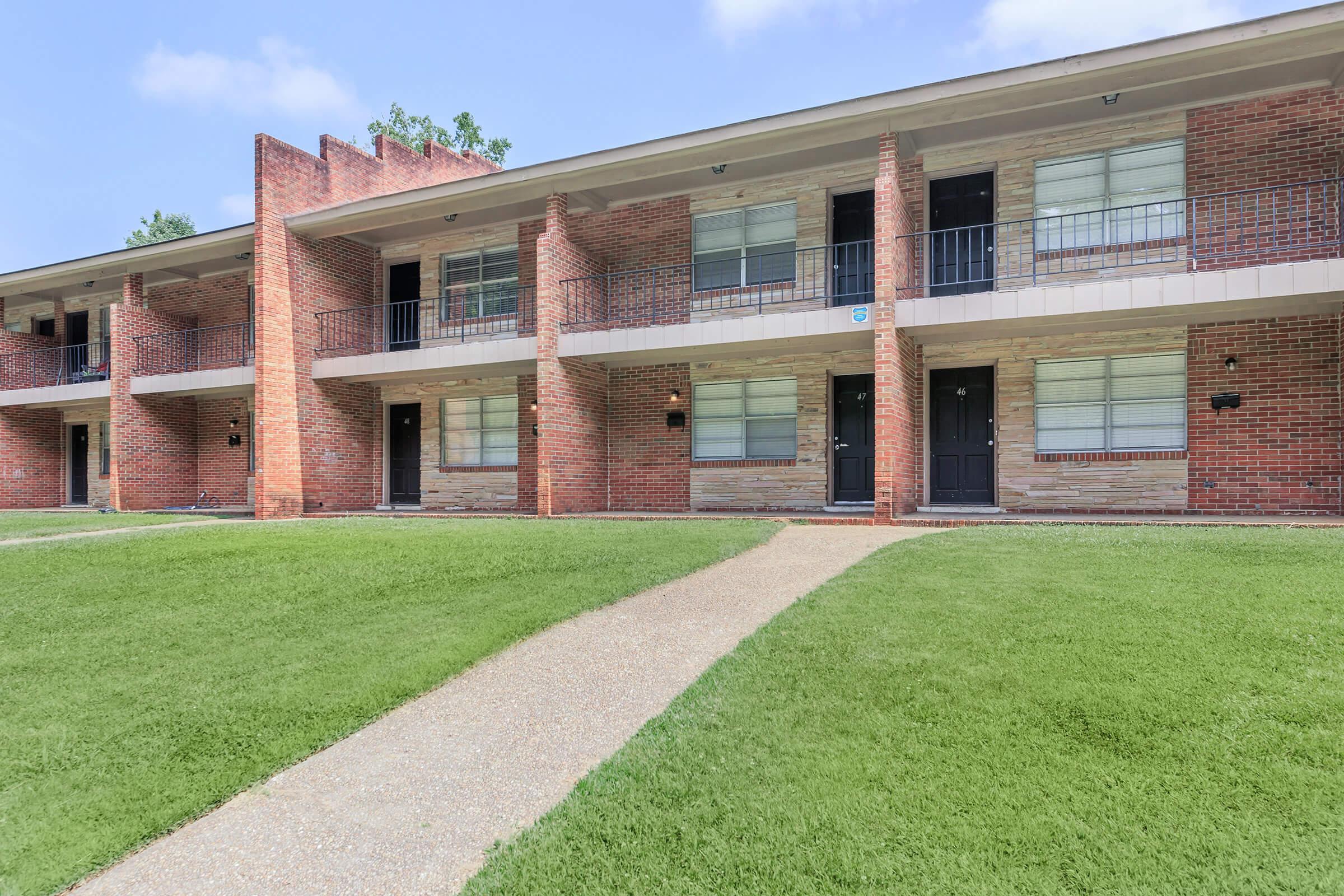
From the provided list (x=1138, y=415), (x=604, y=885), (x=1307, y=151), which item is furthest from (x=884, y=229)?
(x=604, y=885)

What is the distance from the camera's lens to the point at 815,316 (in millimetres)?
10289

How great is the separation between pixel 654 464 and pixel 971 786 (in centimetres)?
1060

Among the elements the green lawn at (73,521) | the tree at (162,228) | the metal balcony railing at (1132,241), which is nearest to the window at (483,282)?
the green lawn at (73,521)

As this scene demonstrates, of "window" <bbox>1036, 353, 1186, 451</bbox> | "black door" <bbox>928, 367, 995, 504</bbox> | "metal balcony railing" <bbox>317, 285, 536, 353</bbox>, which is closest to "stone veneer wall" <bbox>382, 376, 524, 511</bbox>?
"metal balcony railing" <bbox>317, 285, 536, 353</bbox>

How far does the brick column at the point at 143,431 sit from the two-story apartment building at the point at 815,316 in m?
0.06

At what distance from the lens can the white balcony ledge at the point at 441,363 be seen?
12.4 meters

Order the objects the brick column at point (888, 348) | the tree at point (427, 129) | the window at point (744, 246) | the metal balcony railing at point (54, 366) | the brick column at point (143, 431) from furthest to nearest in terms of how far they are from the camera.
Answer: the tree at point (427, 129), the metal balcony railing at point (54, 366), the brick column at point (143, 431), the window at point (744, 246), the brick column at point (888, 348)

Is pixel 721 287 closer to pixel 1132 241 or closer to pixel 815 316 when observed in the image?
pixel 815 316

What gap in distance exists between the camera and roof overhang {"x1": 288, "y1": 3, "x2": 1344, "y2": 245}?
825 centimetres

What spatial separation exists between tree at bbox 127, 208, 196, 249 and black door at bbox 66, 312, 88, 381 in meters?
19.2

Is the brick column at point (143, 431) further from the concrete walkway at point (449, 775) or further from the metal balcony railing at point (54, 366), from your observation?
the concrete walkway at point (449, 775)

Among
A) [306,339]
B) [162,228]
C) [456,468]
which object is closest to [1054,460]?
[456,468]

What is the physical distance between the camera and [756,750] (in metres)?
2.89

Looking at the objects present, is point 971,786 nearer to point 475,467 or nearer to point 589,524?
point 589,524
